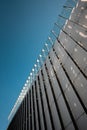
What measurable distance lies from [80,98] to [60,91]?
2.64m

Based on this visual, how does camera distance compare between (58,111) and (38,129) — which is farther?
(38,129)

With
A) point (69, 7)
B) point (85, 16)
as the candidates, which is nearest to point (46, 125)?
point (85, 16)

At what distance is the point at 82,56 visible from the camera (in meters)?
7.93

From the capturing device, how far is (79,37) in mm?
9102

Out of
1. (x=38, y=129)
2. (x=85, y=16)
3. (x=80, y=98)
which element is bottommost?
(x=38, y=129)

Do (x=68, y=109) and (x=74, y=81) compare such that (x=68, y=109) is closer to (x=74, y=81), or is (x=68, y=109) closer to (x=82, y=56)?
(x=74, y=81)

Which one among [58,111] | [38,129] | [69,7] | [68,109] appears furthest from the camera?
[69,7]

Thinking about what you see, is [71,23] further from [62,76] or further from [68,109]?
[68,109]

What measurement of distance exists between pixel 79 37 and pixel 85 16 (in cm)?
107

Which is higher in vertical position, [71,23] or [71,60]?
[71,23]

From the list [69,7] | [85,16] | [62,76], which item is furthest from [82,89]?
[69,7]

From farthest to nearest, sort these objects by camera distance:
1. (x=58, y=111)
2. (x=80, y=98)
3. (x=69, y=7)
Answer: (x=69, y=7), (x=58, y=111), (x=80, y=98)

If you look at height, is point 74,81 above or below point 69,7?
below

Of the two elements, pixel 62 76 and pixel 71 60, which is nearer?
pixel 71 60
